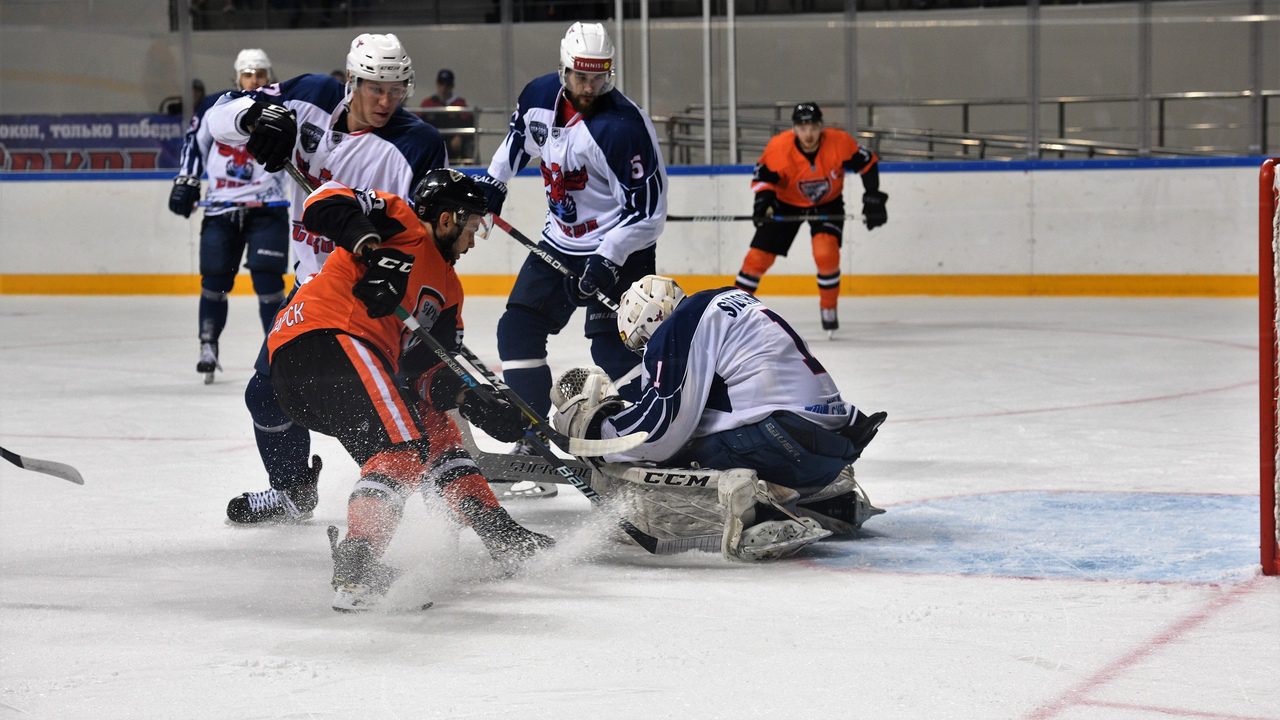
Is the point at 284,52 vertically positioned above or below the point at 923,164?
above

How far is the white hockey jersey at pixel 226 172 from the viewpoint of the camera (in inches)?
247

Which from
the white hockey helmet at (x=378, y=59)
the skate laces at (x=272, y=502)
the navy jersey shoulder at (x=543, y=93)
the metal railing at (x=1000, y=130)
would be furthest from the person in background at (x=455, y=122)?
the skate laces at (x=272, y=502)

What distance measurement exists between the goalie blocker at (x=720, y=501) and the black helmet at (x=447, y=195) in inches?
22.9

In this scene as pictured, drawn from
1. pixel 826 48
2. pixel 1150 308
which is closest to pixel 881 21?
pixel 826 48

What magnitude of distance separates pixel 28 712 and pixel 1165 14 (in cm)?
886

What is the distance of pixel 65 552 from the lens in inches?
134

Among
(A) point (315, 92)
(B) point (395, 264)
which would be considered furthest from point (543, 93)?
(B) point (395, 264)

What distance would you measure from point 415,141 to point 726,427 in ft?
3.74

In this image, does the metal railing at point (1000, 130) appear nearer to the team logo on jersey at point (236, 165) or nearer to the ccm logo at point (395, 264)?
the team logo on jersey at point (236, 165)

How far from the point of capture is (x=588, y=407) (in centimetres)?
346

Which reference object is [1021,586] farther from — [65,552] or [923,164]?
[923,164]

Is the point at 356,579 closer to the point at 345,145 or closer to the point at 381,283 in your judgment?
the point at 381,283

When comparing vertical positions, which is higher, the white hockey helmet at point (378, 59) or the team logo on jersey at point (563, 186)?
the white hockey helmet at point (378, 59)

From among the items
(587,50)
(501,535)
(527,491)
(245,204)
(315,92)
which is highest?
(587,50)
